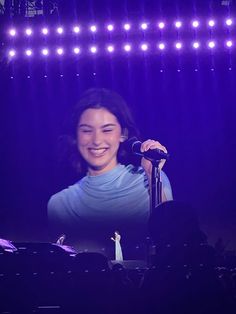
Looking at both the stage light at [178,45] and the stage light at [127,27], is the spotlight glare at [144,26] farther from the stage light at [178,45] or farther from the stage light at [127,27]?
the stage light at [178,45]

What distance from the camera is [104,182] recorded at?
16.6 ft

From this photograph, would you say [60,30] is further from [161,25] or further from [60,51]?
[161,25]

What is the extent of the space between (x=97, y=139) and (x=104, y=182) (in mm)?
491

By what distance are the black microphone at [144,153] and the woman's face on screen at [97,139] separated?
20 centimetres

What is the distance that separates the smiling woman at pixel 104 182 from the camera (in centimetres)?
488

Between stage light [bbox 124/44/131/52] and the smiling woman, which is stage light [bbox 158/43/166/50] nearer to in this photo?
stage light [bbox 124/44/131/52]

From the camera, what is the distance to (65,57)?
17.2 feet

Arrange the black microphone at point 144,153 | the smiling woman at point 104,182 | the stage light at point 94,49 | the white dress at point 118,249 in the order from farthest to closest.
Result: the stage light at point 94,49 → the black microphone at point 144,153 → the smiling woman at point 104,182 → the white dress at point 118,249

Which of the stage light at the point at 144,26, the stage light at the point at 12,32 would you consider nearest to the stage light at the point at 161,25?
the stage light at the point at 144,26

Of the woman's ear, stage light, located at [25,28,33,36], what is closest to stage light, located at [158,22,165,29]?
the woman's ear

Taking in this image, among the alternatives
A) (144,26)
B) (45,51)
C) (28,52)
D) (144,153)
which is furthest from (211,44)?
(28,52)

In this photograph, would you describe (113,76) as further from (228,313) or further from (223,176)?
(228,313)

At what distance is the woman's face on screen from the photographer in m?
5.11

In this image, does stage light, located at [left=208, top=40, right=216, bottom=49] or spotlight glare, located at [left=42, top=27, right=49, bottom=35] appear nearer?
stage light, located at [left=208, top=40, right=216, bottom=49]
